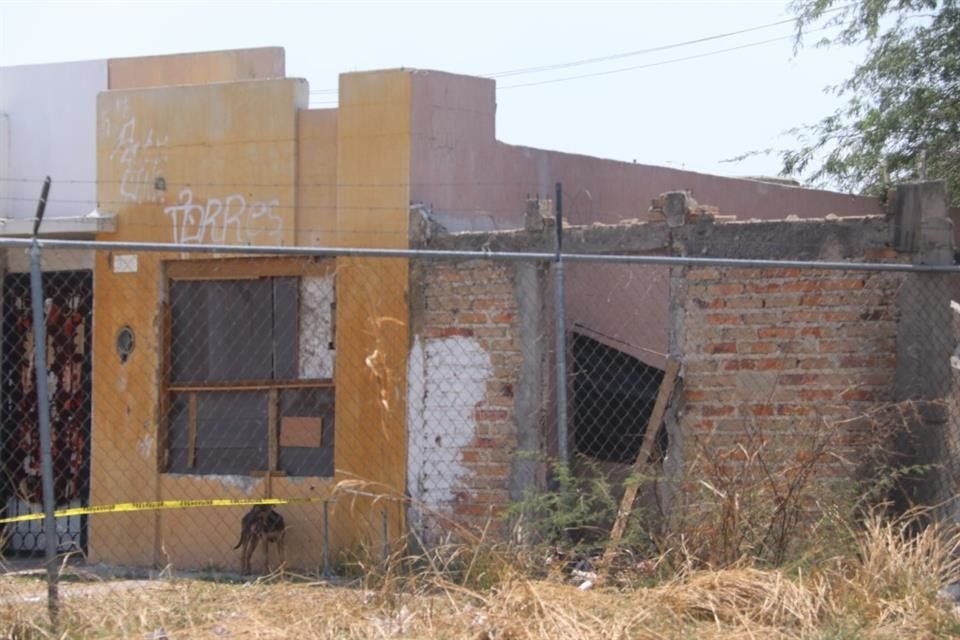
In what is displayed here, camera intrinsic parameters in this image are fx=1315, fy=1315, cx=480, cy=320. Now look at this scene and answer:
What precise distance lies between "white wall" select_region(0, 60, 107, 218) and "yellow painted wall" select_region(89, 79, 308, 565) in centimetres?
130

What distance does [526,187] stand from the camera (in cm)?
1041

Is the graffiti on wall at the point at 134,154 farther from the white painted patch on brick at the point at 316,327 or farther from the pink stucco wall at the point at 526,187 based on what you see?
the pink stucco wall at the point at 526,187

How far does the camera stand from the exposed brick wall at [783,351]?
7.44 metres

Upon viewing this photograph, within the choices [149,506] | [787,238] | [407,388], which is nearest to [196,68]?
[407,388]

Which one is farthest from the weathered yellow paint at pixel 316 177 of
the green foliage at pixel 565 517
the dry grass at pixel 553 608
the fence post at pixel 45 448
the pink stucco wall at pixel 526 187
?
the dry grass at pixel 553 608

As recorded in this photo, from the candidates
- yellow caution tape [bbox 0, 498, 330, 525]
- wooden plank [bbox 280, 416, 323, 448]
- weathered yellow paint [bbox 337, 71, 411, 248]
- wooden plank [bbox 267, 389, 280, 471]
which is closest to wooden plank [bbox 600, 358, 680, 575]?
yellow caution tape [bbox 0, 498, 330, 525]

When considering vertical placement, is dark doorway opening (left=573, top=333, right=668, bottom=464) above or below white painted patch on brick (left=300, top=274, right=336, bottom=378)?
below

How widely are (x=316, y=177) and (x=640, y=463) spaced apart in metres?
3.79

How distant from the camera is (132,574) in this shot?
9.68 meters

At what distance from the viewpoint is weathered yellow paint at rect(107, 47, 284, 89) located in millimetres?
10875

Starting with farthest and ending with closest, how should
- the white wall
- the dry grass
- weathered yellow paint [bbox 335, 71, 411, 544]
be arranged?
the white wall → weathered yellow paint [bbox 335, 71, 411, 544] → the dry grass

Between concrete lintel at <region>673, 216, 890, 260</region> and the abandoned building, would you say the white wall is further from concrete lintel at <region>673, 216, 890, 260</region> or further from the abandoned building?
concrete lintel at <region>673, 216, 890, 260</region>

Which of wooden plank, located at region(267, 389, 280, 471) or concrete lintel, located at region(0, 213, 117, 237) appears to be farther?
concrete lintel, located at region(0, 213, 117, 237)

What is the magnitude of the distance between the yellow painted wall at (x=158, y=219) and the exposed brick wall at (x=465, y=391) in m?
1.51
